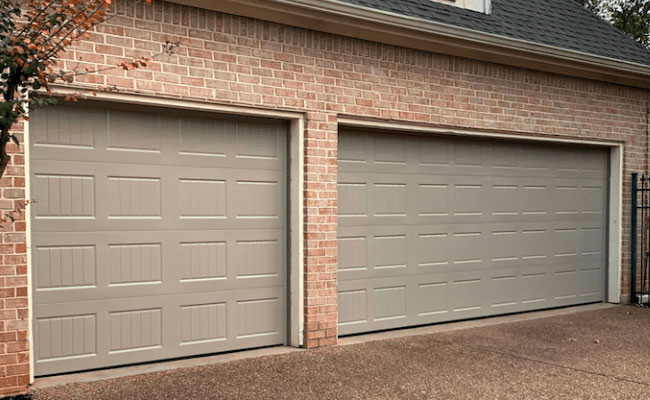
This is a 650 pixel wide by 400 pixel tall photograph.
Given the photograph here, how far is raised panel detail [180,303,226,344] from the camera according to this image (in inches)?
255

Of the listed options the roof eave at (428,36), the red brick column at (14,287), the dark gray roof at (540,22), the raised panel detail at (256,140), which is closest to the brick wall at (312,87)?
the red brick column at (14,287)

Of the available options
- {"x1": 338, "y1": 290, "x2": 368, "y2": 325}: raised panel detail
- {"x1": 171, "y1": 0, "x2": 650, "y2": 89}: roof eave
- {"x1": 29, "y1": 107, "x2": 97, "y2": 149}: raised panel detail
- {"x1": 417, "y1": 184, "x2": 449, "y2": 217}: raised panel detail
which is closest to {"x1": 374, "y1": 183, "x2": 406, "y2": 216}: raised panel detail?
{"x1": 417, "y1": 184, "x2": 449, "y2": 217}: raised panel detail

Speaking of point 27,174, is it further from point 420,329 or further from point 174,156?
point 420,329

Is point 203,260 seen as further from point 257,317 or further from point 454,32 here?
point 454,32

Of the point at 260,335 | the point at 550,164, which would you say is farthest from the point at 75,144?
the point at 550,164

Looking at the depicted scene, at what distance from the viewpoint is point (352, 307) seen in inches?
300

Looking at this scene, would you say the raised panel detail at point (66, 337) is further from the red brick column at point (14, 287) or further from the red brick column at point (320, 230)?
the red brick column at point (320, 230)

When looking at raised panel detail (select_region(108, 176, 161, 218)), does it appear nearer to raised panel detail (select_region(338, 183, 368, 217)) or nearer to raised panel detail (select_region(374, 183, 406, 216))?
raised panel detail (select_region(338, 183, 368, 217))

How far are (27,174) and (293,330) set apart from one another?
120 inches

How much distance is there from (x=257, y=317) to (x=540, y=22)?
604cm

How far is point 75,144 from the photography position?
5.86 meters

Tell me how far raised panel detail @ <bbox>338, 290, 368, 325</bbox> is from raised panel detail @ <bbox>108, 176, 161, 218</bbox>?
236 centimetres

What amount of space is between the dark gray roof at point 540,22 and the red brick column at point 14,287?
376cm

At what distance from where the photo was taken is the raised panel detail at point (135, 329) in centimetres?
607
